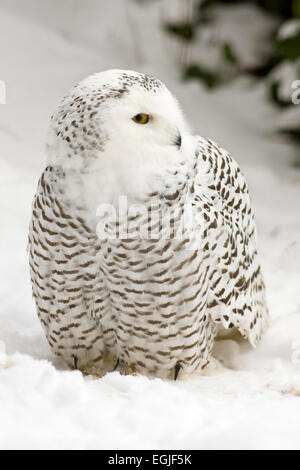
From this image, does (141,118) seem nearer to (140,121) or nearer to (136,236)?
(140,121)

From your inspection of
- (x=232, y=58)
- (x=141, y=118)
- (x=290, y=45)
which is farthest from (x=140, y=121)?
(x=232, y=58)

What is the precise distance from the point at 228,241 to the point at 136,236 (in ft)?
1.48

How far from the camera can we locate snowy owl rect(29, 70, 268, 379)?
229 centimetres

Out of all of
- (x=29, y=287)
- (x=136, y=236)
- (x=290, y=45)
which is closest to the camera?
(x=136, y=236)

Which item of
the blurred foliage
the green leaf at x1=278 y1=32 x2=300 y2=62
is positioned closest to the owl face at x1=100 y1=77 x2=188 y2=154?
the green leaf at x1=278 y1=32 x2=300 y2=62

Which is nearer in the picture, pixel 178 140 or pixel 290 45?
pixel 178 140

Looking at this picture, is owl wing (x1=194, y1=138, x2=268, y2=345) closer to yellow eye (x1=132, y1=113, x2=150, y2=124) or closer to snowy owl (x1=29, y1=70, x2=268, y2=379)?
snowy owl (x1=29, y1=70, x2=268, y2=379)

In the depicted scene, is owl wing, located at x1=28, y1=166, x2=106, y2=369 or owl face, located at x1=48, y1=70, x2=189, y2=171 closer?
owl face, located at x1=48, y1=70, x2=189, y2=171

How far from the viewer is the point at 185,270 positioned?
255cm

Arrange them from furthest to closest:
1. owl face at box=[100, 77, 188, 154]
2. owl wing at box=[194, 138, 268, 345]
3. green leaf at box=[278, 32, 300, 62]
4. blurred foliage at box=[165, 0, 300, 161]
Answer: blurred foliage at box=[165, 0, 300, 161] < green leaf at box=[278, 32, 300, 62] < owl wing at box=[194, 138, 268, 345] < owl face at box=[100, 77, 188, 154]

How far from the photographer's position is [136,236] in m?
2.44

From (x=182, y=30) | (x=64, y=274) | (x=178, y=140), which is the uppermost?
(x=182, y=30)

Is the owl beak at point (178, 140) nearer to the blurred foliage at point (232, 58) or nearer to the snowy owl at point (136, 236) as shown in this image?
the snowy owl at point (136, 236)

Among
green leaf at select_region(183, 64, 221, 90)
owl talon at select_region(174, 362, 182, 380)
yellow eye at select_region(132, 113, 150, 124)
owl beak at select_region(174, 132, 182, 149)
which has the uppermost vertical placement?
green leaf at select_region(183, 64, 221, 90)
